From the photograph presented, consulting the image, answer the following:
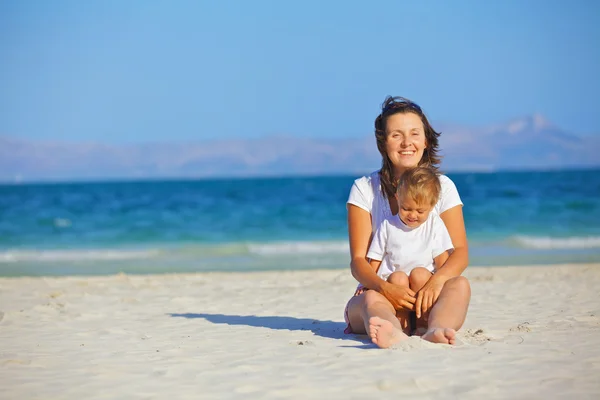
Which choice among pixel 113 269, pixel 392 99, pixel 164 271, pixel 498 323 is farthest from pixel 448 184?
pixel 113 269

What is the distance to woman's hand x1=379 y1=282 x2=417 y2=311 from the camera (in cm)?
443

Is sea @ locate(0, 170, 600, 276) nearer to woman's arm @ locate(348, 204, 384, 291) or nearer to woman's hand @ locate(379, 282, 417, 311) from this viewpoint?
woman's arm @ locate(348, 204, 384, 291)

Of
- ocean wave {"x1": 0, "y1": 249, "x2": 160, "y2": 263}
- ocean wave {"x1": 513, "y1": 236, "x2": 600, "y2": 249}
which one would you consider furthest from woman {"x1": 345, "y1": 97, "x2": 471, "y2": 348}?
ocean wave {"x1": 513, "y1": 236, "x2": 600, "y2": 249}

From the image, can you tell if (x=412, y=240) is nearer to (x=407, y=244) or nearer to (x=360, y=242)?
(x=407, y=244)

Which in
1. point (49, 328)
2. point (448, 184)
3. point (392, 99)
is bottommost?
point (49, 328)

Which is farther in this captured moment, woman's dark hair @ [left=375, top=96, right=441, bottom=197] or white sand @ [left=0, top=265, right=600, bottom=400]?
woman's dark hair @ [left=375, top=96, right=441, bottom=197]

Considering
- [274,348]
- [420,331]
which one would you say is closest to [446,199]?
[420,331]

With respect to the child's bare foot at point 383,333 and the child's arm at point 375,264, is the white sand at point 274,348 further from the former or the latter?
the child's arm at point 375,264

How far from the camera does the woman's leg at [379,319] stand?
429cm

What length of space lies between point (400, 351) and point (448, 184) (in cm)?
113

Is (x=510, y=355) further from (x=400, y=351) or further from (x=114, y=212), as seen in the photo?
(x=114, y=212)

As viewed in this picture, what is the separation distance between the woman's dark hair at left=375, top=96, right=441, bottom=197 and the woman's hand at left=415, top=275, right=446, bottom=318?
64 centimetres

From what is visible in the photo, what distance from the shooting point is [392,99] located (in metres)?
4.81

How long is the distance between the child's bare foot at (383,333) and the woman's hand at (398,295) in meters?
0.18
